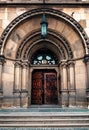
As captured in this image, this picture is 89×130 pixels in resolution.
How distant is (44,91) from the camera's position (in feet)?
39.1

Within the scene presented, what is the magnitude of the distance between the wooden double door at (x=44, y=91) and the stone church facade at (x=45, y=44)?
57mm

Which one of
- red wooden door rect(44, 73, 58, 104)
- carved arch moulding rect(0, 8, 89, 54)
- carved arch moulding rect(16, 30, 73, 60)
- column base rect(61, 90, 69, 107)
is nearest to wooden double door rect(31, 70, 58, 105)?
red wooden door rect(44, 73, 58, 104)

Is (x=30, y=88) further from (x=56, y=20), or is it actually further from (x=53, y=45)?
(x=56, y=20)

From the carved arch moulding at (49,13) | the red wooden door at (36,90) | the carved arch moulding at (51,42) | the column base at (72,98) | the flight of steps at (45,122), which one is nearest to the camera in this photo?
the flight of steps at (45,122)

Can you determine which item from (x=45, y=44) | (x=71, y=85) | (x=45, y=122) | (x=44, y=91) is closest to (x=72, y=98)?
(x=71, y=85)

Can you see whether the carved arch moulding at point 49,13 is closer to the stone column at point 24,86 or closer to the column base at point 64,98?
the stone column at point 24,86

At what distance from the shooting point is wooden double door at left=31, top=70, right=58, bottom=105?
11867 millimetres

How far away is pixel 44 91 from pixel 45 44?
272 centimetres

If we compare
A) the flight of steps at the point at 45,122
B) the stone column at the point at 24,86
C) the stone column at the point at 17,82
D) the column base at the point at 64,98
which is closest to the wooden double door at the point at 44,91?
the stone column at the point at 24,86

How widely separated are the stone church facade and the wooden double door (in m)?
0.06

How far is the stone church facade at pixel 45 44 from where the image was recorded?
34.5 feet

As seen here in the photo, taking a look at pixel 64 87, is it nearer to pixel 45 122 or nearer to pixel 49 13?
pixel 49 13

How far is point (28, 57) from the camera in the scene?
1148cm

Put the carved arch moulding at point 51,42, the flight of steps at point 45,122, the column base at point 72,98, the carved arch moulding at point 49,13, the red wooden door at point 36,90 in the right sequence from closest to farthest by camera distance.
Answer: the flight of steps at point 45,122 → the column base at point 72,98 → the carved arch moulding at point 49,13 → the carved arch moulding at point 51,42 → the red wooden door at point 36,90
